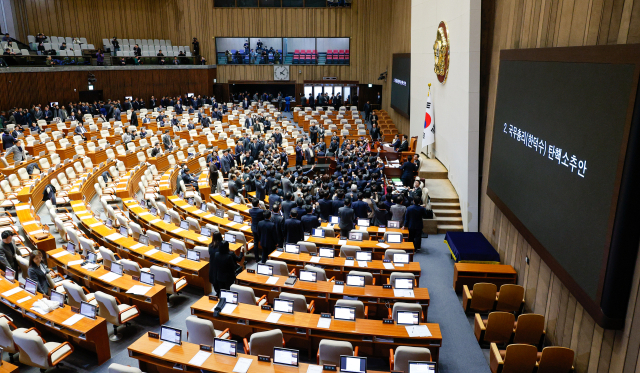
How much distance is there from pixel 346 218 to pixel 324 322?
13.0 feet

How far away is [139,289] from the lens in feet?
23.9

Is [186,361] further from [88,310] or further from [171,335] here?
[88,310]

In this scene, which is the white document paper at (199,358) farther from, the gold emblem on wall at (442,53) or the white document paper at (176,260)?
the gold emblem on wall at (442,53)

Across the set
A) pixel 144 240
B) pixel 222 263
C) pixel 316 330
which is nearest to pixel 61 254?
pixel 144 240

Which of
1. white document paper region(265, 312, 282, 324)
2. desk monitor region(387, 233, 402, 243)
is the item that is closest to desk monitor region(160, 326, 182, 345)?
white document paper region(265, 312, 282, 324)

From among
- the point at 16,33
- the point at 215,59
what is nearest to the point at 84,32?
the point at 16,33

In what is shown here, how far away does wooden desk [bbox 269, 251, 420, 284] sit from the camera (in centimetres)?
803

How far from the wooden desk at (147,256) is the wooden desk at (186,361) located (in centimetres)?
247

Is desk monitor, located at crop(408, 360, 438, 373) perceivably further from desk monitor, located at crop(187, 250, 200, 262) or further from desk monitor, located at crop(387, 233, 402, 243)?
desk monitor, located at crop(187, 250, 200, 262)

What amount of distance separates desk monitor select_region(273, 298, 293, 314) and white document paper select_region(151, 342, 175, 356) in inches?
60.1

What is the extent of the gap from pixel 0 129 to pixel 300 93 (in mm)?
18187

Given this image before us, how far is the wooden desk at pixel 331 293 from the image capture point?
7.00m

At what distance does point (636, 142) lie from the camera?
4293 millimetres

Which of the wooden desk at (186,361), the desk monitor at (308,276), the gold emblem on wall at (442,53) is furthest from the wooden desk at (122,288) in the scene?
the gold emblem on wall at (442,53)
